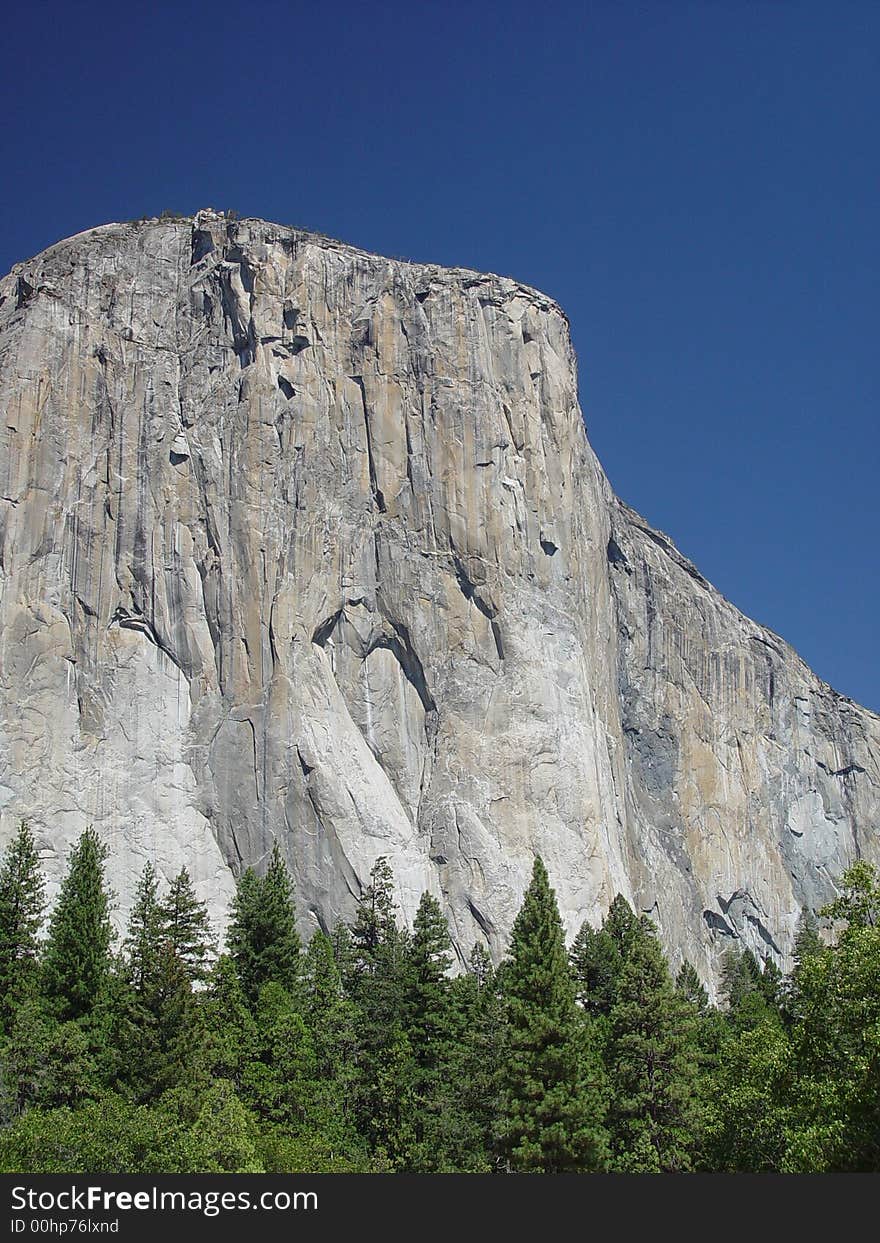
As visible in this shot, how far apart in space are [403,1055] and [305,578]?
34668mm

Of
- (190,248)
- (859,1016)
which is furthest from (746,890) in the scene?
(859,1016)

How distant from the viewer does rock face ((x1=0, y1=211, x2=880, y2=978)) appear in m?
66.1

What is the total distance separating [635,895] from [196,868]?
28.1 meters

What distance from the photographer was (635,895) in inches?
3110

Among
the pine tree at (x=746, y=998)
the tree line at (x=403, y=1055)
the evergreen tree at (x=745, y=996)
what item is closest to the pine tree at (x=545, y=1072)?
the tree line at (x=403, y=1055)

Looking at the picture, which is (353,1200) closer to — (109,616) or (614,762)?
(109,616)

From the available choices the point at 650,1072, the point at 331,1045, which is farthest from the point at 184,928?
the point at 650,1072

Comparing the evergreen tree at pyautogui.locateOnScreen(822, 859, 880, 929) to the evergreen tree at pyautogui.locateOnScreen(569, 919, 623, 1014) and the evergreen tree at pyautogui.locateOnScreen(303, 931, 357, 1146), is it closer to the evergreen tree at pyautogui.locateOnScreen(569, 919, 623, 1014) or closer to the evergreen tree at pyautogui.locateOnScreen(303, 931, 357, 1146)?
the evergreen tree at pyautogui.locateOnScreen(303, 931, 357, 1146)

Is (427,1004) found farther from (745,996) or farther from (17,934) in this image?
(745,996)

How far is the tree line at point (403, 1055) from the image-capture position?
23219 millimetres

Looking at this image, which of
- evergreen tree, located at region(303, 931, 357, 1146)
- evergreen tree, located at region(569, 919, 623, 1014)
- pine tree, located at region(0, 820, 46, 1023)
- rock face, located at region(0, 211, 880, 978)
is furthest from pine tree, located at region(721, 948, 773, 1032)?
pine tree, located at region(0, 820, 46, 1023)

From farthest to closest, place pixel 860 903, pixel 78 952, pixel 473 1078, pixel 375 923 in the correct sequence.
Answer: pixel 375 923
pixel 78 952
pixel 473 1078
pixel 860 903

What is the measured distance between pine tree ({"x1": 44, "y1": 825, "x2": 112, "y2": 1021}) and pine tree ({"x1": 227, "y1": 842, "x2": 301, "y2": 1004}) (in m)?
4.45

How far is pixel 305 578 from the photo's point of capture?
6994 cm
